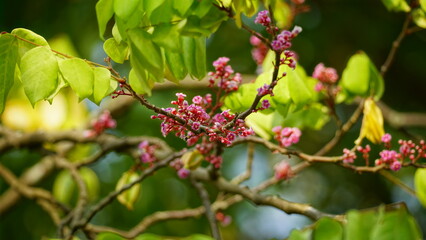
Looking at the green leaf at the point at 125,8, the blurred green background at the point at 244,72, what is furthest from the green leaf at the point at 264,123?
the blurred green background at the point at 244,72

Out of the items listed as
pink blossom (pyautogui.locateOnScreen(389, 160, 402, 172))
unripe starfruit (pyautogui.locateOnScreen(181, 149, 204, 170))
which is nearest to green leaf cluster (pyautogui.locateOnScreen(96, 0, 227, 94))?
unripe starfruit (pyautogui.locateOnScreen(181, 149, 204, 170))

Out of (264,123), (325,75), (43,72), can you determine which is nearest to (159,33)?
(43,72)

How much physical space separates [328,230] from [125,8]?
0.60m

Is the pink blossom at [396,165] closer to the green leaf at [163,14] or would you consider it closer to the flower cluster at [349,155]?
the flower cluster at [349,155]

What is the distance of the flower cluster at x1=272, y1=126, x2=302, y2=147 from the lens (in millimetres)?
1607

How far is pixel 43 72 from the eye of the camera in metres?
1.11

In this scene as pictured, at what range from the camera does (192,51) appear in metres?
1.20

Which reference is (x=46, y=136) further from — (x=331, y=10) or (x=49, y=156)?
(x=331, y=10)

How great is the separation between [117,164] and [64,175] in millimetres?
1083

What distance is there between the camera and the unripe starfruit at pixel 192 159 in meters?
1.53

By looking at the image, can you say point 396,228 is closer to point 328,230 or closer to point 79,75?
point 328,230

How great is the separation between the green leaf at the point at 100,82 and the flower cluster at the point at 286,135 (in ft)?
1.96

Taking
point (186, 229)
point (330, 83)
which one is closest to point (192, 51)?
point (330, 83)

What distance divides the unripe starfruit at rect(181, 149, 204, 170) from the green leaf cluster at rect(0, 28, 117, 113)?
417 millimetres
